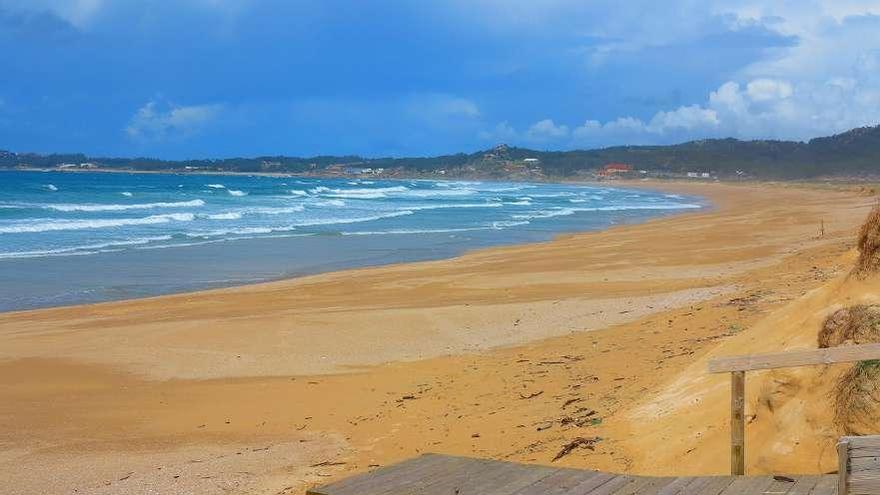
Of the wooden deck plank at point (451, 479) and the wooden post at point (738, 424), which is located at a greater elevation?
the wooden post at point (738, 424)

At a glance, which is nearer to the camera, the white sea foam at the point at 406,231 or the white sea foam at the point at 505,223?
the white sea foam at the point at 406,231

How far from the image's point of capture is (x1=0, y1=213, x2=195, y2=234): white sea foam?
36.4 m

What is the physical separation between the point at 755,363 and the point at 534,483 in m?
1.51

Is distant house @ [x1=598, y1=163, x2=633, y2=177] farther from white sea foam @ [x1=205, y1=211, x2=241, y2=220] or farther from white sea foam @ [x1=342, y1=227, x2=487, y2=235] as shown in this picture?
white sea foam @ [x1=342, y1=227, x2=487, y2=235]

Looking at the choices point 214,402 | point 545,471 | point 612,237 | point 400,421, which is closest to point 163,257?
point 612,237

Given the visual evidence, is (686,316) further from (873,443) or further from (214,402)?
(873,443)

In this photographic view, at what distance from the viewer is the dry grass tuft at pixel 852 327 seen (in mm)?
6051

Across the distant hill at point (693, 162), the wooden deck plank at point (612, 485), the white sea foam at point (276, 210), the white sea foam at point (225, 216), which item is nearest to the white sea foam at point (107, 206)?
the white sea foam at point (276, 210)

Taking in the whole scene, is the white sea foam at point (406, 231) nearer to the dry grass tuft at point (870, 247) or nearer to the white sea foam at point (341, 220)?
the white sea foam at point (341, 220)

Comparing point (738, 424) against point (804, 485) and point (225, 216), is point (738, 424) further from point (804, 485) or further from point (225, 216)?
point (225, 216)

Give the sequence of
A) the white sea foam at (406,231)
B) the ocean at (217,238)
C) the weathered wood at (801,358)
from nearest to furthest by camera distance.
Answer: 1. the weathered wood at (801,358)
2. the ocean at (217,238)
3. the white sea foam at (406,231)

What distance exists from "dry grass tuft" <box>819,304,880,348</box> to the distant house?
150252 millimetres

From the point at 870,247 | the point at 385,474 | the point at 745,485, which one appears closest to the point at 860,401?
the point at 745,485

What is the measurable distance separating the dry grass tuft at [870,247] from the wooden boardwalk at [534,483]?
2.54 metres
